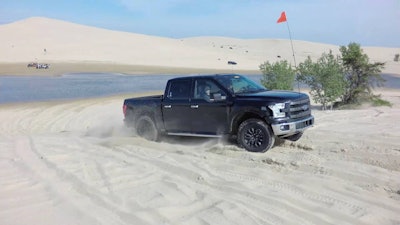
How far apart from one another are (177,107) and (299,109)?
9.37 ft

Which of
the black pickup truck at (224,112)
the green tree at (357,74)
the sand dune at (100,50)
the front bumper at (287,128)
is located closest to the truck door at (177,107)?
the black pickup truck at (224,112)

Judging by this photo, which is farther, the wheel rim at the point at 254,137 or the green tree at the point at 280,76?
the green tree at the point at 280,76

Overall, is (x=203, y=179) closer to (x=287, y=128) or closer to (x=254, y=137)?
(x=254, y=137)

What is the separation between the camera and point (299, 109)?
892 cm

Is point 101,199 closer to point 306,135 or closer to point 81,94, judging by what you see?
point 306,135

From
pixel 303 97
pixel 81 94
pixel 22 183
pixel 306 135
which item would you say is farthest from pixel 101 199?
pixel 81 94

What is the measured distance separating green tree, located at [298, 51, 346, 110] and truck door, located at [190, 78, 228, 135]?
375 inches

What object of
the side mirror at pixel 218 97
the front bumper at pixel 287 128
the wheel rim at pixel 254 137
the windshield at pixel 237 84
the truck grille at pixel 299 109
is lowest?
the wheel rim at pixel 254 137

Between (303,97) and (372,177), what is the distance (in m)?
3.00

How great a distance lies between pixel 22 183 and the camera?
6715 mm

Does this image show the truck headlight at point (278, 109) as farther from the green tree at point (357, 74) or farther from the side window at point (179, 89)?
the green tree at point (357, 74)

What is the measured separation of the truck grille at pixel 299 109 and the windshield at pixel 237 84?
115 cm

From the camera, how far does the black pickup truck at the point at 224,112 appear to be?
28.2ft

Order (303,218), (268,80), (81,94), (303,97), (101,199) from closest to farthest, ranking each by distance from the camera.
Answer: (303,218) < (101,199) < (303,97) < (268,80) < (81,94)
